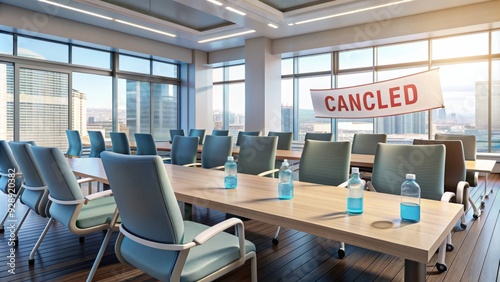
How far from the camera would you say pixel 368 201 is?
1.66 metres

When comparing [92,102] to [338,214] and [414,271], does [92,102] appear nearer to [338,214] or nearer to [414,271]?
[338,214]

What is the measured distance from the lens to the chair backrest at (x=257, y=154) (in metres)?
3.26

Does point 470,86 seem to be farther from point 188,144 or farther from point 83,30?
point 83,30

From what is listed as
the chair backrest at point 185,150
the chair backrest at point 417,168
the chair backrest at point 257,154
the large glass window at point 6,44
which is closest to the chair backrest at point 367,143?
the chair backrest at point 257,154

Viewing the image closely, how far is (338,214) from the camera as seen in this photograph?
1.42 meters

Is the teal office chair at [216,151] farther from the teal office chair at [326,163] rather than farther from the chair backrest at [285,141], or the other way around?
the chair backrest at [285,141]

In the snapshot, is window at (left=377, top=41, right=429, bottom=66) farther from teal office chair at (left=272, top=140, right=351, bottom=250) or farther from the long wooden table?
the long wooden table

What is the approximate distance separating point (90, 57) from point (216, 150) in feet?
18.7

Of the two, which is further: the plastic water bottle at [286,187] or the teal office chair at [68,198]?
the teal office chair at [68,198]

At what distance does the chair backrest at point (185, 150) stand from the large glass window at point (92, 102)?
174 inches

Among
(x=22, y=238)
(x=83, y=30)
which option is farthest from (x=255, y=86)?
(x=22, y=238)

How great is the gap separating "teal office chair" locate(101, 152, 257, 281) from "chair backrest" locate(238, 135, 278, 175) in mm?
1738

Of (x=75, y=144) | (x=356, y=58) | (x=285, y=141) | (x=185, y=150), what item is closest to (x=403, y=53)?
(x=356, y=58)

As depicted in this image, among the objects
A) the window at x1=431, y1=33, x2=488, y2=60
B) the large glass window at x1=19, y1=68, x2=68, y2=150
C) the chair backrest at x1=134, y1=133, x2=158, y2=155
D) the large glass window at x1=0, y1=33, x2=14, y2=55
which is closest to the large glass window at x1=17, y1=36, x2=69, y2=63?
the large glass window at x1=0, y1=33, x2=14, y2=55
